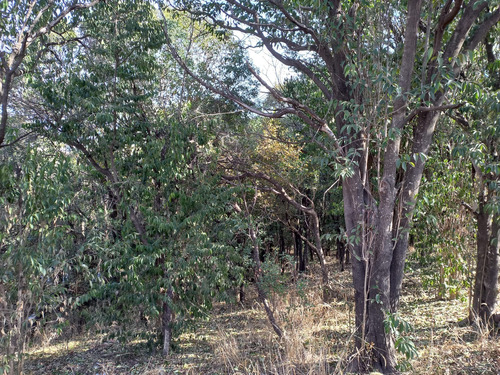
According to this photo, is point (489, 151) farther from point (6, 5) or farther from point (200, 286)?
point (6, 5)

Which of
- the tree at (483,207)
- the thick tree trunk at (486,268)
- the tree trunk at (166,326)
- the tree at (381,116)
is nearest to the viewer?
the tree at (381,116)

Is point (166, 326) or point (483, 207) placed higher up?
point (483, 207)

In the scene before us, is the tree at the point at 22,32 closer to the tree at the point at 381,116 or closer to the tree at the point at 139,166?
the tree at the point at 139,166

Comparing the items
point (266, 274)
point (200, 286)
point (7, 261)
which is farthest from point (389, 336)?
point (7, 261)

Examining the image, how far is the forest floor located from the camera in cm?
504

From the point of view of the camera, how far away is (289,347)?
5.27 metres

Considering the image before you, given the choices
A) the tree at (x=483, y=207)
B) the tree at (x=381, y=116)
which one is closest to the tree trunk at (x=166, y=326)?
the tree at (x=381, y=116)

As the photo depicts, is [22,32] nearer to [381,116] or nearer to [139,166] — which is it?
[139,166]

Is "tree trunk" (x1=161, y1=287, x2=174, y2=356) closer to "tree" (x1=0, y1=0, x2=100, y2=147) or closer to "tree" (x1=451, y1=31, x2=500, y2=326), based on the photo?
"tree" (x1=0, y1=0, x2=100, y2=147)

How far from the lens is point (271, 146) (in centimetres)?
1030

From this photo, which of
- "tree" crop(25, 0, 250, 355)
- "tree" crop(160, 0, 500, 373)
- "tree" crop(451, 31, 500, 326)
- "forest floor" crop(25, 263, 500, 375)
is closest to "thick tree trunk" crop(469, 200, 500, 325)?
"tree" crop(451, 31, 500, 326)

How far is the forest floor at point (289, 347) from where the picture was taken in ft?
16.5

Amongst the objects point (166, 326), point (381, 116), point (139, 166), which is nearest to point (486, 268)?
point (381, 116)

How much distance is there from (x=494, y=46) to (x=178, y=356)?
7487mm
